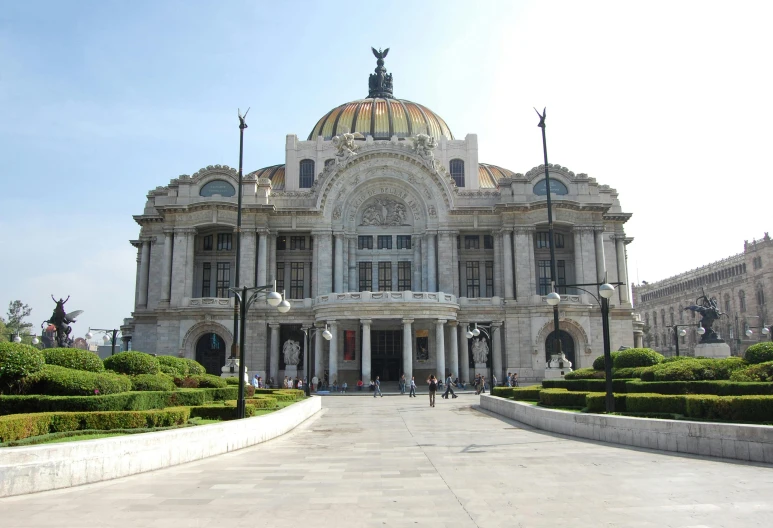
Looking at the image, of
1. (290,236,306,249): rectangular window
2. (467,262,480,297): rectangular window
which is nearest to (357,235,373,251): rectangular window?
(290,236,306,249): rectangular window

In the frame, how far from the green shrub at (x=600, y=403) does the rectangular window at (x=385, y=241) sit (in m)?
39.6

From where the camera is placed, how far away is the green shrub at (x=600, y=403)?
73.0ft

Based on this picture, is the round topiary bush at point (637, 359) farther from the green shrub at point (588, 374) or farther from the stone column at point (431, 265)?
the stone column at point (431, 265)

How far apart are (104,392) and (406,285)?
142 ft

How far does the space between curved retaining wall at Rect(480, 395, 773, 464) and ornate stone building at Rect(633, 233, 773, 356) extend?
58971 mm

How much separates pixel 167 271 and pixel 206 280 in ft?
12.7

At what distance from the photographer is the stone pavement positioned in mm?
10156

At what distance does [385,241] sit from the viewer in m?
61.7

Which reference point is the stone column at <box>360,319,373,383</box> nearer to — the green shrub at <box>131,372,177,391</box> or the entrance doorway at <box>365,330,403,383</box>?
the entrance doorway at <box>365,330,403,383</box>

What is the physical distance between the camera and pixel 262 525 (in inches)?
388

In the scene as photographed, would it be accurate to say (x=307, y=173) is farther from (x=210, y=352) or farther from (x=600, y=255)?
(x=600, y=255)

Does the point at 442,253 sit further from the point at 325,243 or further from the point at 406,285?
the point at 325,243

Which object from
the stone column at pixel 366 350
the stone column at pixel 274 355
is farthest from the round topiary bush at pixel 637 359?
the stone column at pixel 274 355

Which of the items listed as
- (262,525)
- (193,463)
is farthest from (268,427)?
(262,525)
